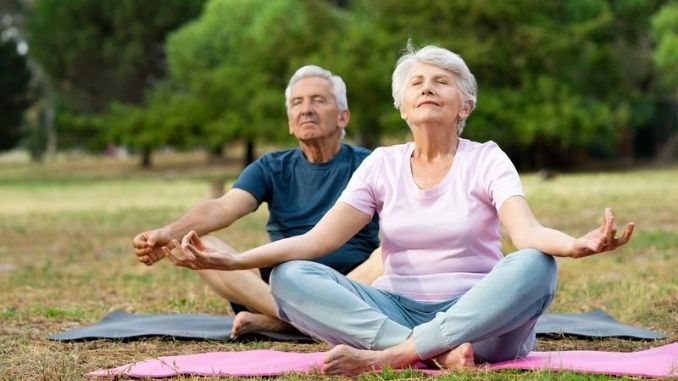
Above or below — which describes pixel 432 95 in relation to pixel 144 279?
above

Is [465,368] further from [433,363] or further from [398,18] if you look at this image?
[398,18]

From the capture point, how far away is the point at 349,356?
4.16 m

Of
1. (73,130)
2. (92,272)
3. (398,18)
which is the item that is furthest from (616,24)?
(92,272)

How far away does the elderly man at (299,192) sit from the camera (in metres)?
5.75

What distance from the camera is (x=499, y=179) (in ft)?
14.5

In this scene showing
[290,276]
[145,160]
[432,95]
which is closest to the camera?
[290,276]

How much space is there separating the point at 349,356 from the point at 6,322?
10.0 feet

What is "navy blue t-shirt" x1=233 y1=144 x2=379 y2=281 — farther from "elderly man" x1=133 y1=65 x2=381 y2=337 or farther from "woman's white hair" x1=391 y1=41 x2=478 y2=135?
"woman's white hair" x1=391 y1=41 x2=478 y2=135

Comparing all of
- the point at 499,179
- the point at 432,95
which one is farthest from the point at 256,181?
the point at 499,179

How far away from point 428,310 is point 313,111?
181cm

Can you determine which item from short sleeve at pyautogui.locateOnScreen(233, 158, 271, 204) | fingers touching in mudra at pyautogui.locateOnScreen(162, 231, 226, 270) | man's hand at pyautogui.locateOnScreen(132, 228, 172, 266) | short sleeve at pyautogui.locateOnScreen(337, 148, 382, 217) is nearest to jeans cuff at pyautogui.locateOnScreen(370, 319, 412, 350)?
short sleeve at pyautogui.locateOnScreen(337, 148, 382, 217)

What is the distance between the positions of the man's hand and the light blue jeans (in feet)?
2.80

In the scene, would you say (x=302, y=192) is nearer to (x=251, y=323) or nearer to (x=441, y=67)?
(x=251, y=323)

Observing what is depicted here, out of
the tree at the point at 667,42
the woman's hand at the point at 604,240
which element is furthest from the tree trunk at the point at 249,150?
the woman's hand at the point at 604,240
